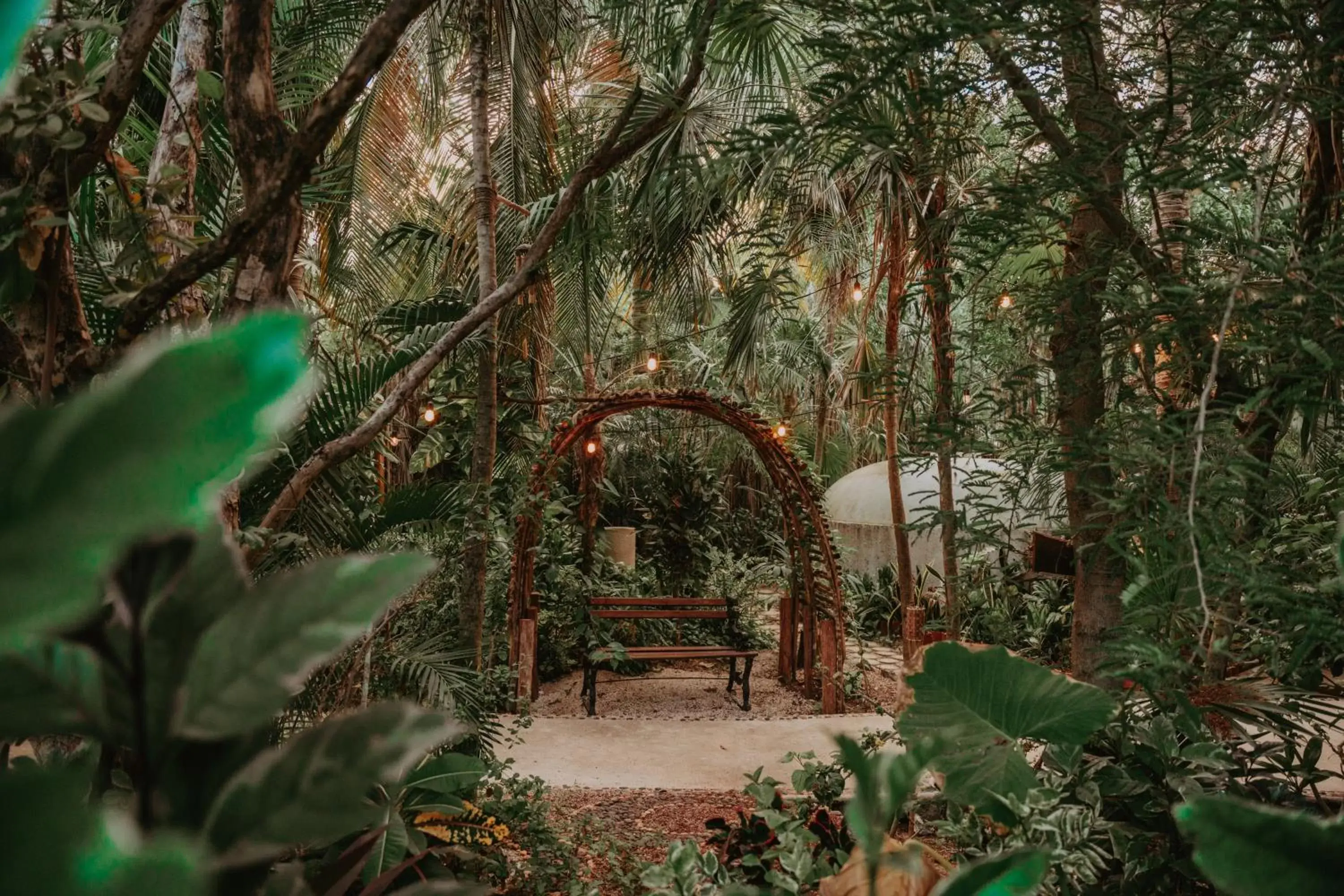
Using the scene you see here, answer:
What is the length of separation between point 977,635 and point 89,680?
8.31 m

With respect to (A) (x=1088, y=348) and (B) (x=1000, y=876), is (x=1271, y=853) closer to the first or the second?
(B) (x=1000, y=876)

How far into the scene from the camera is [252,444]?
0.15m

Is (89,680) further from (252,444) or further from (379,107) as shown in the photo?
(379,107)

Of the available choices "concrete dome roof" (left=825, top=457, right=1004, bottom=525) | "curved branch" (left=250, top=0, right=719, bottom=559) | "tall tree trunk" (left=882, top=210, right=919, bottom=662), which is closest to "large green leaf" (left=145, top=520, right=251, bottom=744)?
"curved branch" (left=250, top=0, right=719, bottom=559)

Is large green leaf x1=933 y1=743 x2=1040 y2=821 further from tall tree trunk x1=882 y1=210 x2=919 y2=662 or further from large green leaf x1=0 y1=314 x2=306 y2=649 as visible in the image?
tall tree trunk x1=882 y1=210 x2=919 y2=662

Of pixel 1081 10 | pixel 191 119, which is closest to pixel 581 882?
pixel 191 119

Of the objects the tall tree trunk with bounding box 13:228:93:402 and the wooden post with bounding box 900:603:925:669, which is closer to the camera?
the tall tree trunk with bounding box 13:228:93:402

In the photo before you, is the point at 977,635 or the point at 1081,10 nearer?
the point at 1081,10

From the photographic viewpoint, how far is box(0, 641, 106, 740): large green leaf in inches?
7.8

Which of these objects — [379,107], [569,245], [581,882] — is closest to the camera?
[581,882]

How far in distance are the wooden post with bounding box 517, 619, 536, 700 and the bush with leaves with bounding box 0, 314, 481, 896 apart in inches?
235

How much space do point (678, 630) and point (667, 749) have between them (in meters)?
2.37

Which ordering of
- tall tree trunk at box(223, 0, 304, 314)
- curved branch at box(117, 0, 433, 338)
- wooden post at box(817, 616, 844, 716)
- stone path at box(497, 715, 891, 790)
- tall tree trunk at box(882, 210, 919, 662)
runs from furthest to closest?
wooden post at box(817, 616, 844, 716)
tall tree trunk at box(882, 210, 919, 662)
stone path at box(497, 715, 891, 790)
tall tree trunk at box(223, 0, 304, 314)
curved branch at box(117, 0, 433, 338)

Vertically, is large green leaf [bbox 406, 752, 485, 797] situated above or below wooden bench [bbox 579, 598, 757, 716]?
above
